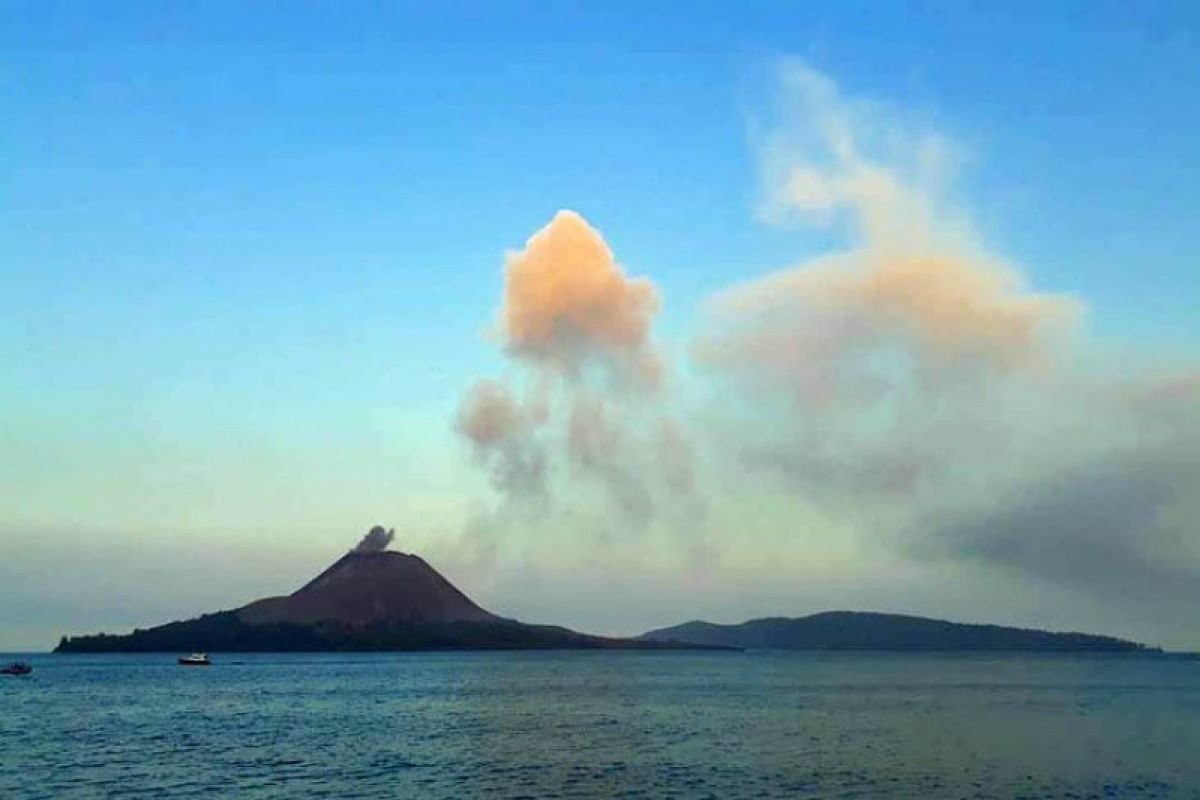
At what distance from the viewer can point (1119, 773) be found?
158 feet

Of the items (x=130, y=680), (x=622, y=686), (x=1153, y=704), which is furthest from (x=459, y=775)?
(x=130, y=680)

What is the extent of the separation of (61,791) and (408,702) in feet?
185

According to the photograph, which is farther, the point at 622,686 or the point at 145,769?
the point at 622,686

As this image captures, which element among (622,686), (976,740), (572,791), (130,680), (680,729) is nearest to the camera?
(572,791)

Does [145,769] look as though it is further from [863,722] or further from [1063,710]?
[1063,710]

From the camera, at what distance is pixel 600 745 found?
5850 centimetres

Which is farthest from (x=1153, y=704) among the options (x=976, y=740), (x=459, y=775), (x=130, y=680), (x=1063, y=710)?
(x=130, y=680)

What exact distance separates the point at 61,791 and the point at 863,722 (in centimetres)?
4859

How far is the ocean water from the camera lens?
144ft

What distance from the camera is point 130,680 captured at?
148m

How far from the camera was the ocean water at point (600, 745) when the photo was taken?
144 ft

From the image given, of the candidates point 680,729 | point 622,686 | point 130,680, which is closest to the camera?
point 680,729

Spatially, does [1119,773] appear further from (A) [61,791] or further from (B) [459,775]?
(A) [61,791]

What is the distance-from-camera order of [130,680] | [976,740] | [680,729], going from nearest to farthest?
[976,740]
[680,729]
[130,680]
